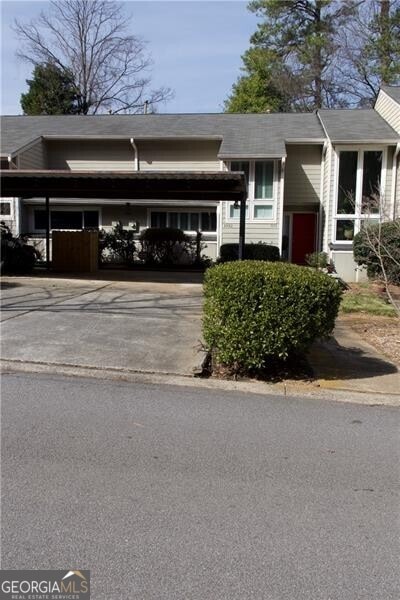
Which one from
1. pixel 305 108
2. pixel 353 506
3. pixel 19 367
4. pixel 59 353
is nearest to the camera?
pixel 353 506

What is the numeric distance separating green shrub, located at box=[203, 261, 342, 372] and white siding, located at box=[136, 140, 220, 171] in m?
15.9

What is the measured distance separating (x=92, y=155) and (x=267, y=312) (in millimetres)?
17978

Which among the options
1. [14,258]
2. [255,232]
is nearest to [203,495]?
[14,258]

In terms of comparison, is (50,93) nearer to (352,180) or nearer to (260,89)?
(260,89)

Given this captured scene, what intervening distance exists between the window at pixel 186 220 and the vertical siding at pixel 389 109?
7372 mm

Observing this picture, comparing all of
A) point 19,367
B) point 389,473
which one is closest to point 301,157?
point 19,367

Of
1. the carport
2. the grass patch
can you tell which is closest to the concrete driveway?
the carport

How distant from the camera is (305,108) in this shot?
35000mm

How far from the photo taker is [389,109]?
20.0m

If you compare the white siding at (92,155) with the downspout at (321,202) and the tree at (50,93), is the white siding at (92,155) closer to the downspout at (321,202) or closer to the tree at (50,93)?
the downspout at (321,202)

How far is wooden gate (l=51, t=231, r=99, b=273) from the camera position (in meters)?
18.5

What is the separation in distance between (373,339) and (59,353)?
5.10 metres

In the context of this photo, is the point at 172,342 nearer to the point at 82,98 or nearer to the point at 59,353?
the point at 59,353

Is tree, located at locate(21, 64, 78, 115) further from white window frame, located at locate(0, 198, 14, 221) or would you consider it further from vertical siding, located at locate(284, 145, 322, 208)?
vertical siding, located at locate(284, 145, 322, 208)
